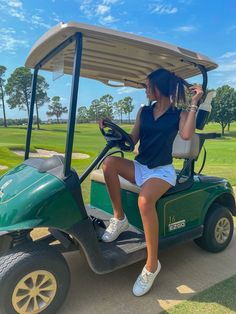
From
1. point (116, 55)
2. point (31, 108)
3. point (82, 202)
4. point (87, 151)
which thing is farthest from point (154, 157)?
point (87, 151)

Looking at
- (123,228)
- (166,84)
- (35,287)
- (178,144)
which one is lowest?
(35,287)

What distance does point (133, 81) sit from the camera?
12.3 ft

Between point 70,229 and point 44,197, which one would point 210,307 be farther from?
point 44,197

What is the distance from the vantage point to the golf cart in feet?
7.14

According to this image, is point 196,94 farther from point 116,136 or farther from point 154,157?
point 116,136

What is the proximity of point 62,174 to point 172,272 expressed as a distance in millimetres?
1466

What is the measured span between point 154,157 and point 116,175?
0.37 meters

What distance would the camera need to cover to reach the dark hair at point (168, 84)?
278 centimetres

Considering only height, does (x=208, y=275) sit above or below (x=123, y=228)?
below

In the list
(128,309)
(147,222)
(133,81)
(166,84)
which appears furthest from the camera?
(133,81)

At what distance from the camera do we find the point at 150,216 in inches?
102

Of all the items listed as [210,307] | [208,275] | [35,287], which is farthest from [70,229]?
[208,275]

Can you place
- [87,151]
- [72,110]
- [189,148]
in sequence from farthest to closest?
[87,151]
[189,148]
[72,110]

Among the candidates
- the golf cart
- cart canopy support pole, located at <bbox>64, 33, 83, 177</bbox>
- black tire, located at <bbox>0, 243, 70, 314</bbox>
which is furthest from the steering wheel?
black tire, located at <bbox>0, 243, 70, 314</bbox>
